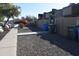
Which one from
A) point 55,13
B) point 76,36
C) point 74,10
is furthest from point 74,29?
point 55,13

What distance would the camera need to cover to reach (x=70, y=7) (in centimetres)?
1881

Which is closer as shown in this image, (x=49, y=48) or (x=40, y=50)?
(x=40, y=50)

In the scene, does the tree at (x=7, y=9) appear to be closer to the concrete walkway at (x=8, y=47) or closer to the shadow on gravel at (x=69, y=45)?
the concrete walkway at (x=8, y=47)

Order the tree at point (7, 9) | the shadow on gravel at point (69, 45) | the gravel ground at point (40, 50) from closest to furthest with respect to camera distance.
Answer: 1. the gravel ground at point (40, 50)
2. the shadow on gravel at point (69, 45)
3. the tree at point (7, 9)

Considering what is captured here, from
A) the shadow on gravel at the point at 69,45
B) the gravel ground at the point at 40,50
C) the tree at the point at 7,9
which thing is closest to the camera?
the gravel ground at the point at 40,50

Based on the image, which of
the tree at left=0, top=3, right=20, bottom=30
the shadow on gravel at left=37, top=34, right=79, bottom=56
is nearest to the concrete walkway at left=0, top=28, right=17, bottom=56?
the shadow on gravel at left=37, top=34, right=79, bottom=56

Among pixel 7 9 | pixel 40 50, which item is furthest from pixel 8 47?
pixel 7 9

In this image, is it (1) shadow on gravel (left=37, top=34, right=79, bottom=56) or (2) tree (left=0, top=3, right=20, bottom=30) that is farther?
(2) tree (left=0, top=3, right=20, bottom=30)

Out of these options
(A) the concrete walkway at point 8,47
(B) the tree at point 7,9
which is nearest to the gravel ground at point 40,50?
(A) the concrete walkway at point 8,47

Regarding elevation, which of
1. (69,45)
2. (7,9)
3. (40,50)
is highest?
(7,9)

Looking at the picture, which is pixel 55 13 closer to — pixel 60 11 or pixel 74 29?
pixel 60 11

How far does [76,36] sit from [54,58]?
15.5ft

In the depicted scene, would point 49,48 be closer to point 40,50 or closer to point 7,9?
point 40,50

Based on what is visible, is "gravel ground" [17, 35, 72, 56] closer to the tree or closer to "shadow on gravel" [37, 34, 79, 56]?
"shadow on gravel" [37, 34, 79, 56]
